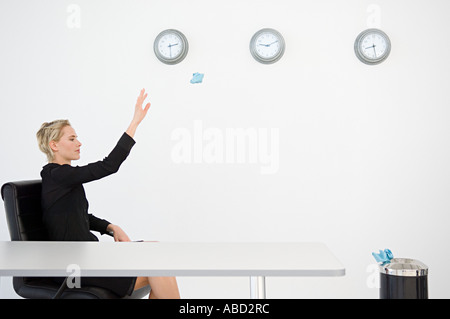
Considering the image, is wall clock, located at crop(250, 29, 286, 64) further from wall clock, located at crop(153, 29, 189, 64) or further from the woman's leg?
the woman's leg

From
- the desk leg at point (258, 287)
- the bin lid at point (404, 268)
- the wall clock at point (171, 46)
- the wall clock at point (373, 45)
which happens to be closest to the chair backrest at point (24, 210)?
the desk leg at point (258, 287)

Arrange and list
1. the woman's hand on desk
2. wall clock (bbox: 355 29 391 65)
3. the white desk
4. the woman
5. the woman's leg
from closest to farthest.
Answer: the white desk → the woman's leg → the woman → the woman's hand on desk → wall clock (bbox: 355 29 391 65)

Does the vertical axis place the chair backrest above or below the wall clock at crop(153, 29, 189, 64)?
below

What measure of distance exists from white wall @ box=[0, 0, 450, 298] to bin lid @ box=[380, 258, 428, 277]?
76cm

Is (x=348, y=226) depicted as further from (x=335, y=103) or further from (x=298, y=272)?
(x=298, y=272)

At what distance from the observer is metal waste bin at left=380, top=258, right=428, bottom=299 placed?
259 cm

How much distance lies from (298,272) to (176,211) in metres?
2.01

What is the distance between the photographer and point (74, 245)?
2.04 metres

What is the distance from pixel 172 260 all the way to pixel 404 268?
1.43 metres

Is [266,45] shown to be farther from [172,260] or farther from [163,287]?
[172,260]

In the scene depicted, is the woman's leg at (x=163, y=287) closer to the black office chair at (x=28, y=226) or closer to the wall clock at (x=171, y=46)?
the black office chair at (x=28, y=226)

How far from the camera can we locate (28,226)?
2.29 metres

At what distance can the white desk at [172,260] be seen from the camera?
1615 millimetres

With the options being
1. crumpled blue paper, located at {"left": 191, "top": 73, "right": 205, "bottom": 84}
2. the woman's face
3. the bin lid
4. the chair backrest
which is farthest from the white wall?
the chair backrest
